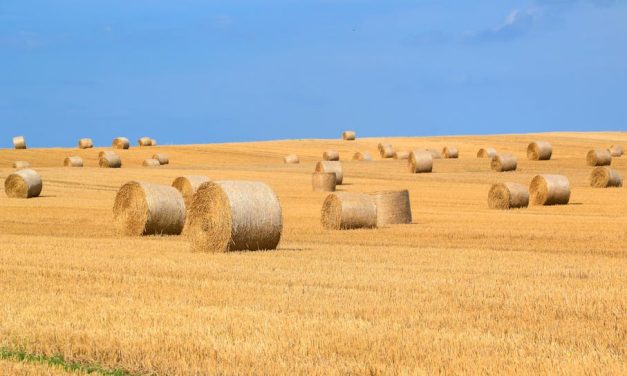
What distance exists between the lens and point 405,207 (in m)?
23.5

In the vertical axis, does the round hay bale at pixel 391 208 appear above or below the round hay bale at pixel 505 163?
below

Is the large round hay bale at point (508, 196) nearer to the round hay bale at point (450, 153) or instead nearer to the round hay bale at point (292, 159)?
A: the round hay bale at point (292, 159)

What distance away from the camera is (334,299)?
10312 millimetres

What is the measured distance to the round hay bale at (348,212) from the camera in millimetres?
21875

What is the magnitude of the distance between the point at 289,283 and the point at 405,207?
12043 millimetres

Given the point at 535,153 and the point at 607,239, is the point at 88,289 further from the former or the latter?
the point at 535,153

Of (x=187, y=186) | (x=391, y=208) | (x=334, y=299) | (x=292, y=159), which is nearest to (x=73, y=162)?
(x=292, y=159)

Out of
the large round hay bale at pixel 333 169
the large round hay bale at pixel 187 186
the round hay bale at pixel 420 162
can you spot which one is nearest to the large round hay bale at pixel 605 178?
the large round hay bale at pixel 333 169

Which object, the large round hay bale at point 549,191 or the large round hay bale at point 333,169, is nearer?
the large round hay bale at point 549,191

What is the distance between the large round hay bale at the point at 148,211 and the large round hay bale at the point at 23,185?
12.3 metres

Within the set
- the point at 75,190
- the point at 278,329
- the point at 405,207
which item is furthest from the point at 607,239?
the point at 75,190

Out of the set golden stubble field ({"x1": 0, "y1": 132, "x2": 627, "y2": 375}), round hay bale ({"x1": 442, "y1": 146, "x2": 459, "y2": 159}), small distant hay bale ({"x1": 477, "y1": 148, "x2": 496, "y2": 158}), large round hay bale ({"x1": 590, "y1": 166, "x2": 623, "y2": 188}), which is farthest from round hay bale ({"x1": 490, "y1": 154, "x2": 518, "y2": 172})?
golden stubble field ({"x1": 0, "y1": 132, "x2": 627, "y2": 375})

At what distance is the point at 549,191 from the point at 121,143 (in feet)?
134

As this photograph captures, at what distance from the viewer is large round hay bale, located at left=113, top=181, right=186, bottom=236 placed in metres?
20.3
